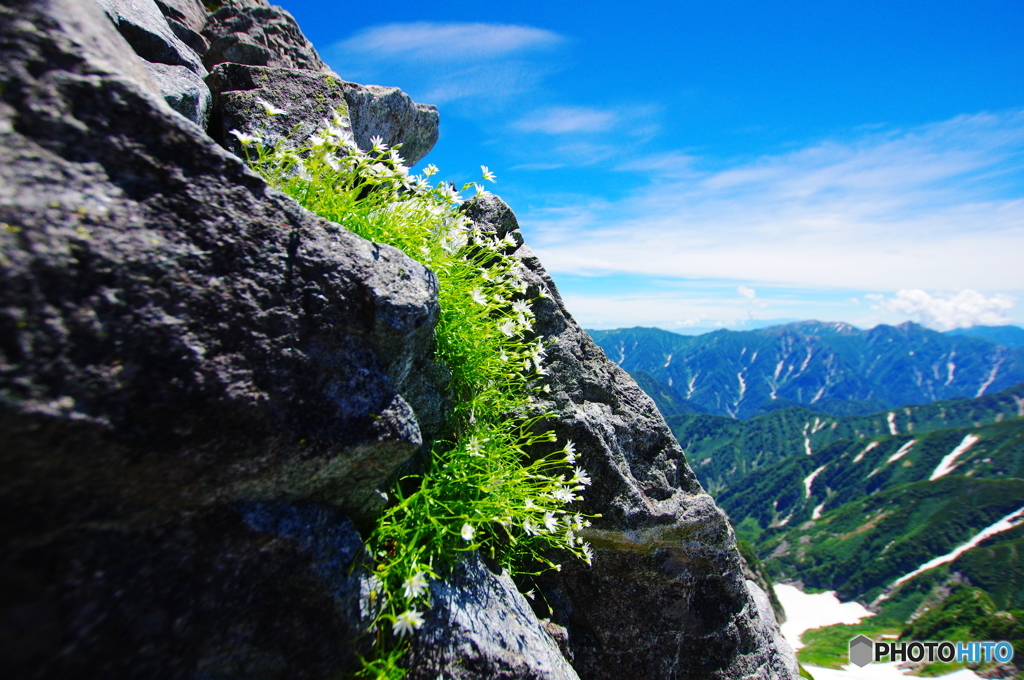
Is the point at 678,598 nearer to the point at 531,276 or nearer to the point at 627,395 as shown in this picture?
the point at 627,395

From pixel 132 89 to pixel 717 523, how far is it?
8.29 meters

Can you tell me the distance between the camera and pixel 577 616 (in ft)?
23.4

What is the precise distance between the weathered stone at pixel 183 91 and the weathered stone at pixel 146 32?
35cm

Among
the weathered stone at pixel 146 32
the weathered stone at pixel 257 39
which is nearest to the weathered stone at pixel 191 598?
the weathered stone at pixel 146 32

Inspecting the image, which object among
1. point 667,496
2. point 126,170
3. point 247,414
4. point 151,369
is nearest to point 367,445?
point 247,414

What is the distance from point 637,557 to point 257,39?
10667mm

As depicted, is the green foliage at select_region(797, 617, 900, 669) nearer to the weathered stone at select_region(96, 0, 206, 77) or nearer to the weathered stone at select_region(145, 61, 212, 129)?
the weathered stone at select_region(145, 61, 212, 129)

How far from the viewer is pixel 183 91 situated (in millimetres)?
5844

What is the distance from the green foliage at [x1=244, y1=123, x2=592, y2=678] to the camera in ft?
13.5

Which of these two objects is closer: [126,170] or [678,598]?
[126,170]

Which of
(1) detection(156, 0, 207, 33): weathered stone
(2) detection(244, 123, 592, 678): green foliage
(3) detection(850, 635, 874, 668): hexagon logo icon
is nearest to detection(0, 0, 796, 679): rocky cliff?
(2) detection(244, 123, 592, 678): green foliage

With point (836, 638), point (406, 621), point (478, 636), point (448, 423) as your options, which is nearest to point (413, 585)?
point (406, 621)

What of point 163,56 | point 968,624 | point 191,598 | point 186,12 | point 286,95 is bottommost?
point 968,624

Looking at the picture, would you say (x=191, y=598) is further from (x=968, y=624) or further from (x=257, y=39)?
(x=968, y=624)
